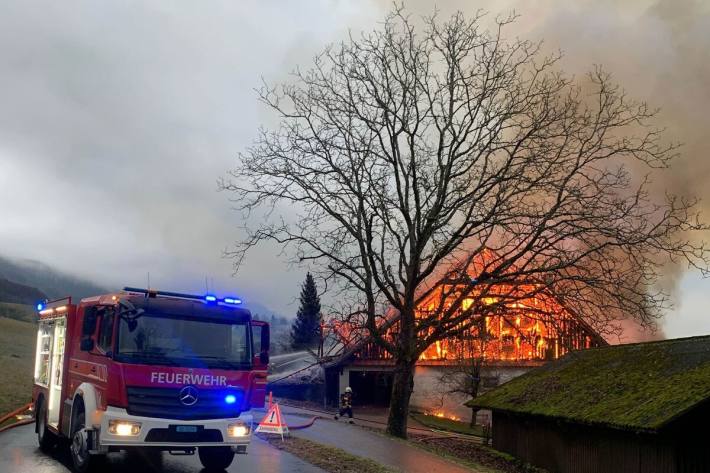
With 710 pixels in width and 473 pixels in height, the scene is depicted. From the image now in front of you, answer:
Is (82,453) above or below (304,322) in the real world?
below

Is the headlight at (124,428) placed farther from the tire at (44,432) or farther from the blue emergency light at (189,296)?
the tire at (44,432)

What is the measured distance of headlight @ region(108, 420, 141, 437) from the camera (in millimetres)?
9781

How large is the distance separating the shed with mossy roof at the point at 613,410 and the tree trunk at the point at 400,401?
389 centimetres

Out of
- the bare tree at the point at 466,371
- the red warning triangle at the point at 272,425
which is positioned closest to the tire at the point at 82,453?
the red warning triangle at the point at 272,425

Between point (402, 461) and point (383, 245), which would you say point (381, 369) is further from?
point (402, 461)

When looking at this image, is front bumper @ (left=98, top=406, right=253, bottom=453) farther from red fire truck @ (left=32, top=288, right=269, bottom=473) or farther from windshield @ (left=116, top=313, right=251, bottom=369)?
windshield @ (left=116, top=313, right=251, bottom=369)

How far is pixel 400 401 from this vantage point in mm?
22969

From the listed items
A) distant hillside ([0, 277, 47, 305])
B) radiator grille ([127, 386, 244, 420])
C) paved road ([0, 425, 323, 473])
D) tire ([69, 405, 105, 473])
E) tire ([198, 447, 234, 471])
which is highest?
distant hillside ([0, 277, 47, 305])

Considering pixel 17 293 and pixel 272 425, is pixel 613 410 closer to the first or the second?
pixel 272 425

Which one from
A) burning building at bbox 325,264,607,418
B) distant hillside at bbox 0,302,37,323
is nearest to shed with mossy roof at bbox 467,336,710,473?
burning building at bbox 325,264,607,418

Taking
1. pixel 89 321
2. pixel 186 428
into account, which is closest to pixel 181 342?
pixel 186 428

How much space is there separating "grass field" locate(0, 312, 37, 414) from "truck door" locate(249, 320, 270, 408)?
1276 cm

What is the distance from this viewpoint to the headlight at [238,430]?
34.6 ft

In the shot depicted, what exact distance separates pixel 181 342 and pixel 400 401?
13.8m
